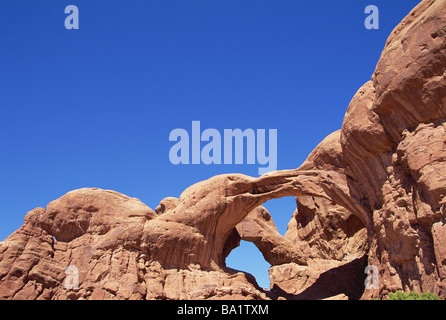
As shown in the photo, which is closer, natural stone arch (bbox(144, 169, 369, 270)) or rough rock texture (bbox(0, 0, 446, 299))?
rough rock texture (bbox(0, 0, 446, 299))

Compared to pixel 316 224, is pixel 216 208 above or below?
below

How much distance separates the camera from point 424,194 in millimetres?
16547

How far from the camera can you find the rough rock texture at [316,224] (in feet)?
54.4

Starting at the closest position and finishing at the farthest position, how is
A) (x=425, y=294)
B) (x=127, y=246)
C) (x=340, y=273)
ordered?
(x=425, y=294)
(x=127, y=246)
(x=340, y=273)

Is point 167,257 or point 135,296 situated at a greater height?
point 167,257

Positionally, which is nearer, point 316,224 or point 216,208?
point 216,208

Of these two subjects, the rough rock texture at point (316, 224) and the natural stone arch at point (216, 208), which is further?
the natural stone arch at point (216, 208)

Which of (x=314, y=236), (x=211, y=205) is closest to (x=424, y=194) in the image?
(x=211, y=205)

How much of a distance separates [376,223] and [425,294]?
5.78 metres

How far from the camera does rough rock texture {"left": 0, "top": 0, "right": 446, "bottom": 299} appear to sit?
653 inches

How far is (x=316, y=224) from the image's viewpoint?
105 ft
